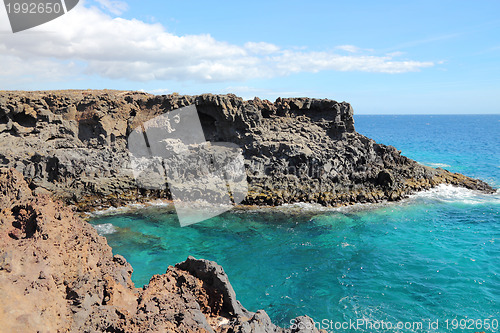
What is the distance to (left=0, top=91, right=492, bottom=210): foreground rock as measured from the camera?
29828 millimetres

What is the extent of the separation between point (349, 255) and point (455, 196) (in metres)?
20.2

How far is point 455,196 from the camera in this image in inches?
1345

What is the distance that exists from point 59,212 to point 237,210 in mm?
21425

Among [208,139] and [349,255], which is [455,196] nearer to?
[349,255]

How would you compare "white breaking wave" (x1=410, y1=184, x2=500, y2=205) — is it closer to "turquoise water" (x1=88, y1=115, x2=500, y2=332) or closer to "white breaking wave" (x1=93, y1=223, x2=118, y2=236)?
"turquoise water" (x1=88, y1=115, x2=500, y2=332)

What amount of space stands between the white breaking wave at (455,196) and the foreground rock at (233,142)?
1041 millimetres

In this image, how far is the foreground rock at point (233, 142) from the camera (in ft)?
97.9

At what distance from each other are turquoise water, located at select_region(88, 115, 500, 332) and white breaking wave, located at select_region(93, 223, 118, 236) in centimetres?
7

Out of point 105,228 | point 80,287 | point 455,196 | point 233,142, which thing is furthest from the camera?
point 233,142

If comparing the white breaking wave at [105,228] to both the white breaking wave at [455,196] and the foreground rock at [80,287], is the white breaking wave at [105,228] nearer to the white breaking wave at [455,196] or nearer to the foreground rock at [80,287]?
the foreground rock at [80,287]

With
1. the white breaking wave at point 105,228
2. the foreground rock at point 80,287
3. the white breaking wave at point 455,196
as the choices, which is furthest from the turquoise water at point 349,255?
the foreground rock at point 80,287

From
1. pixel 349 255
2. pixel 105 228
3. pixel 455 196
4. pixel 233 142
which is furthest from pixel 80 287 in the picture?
pixel 455 196

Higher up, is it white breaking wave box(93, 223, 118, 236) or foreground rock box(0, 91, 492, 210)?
foreground rock box(0, 91, 492, 210)

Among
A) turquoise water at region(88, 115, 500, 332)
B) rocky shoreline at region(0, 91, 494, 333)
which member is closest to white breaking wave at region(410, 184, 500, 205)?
turquoise water at region(88, 115, 500, 332)
